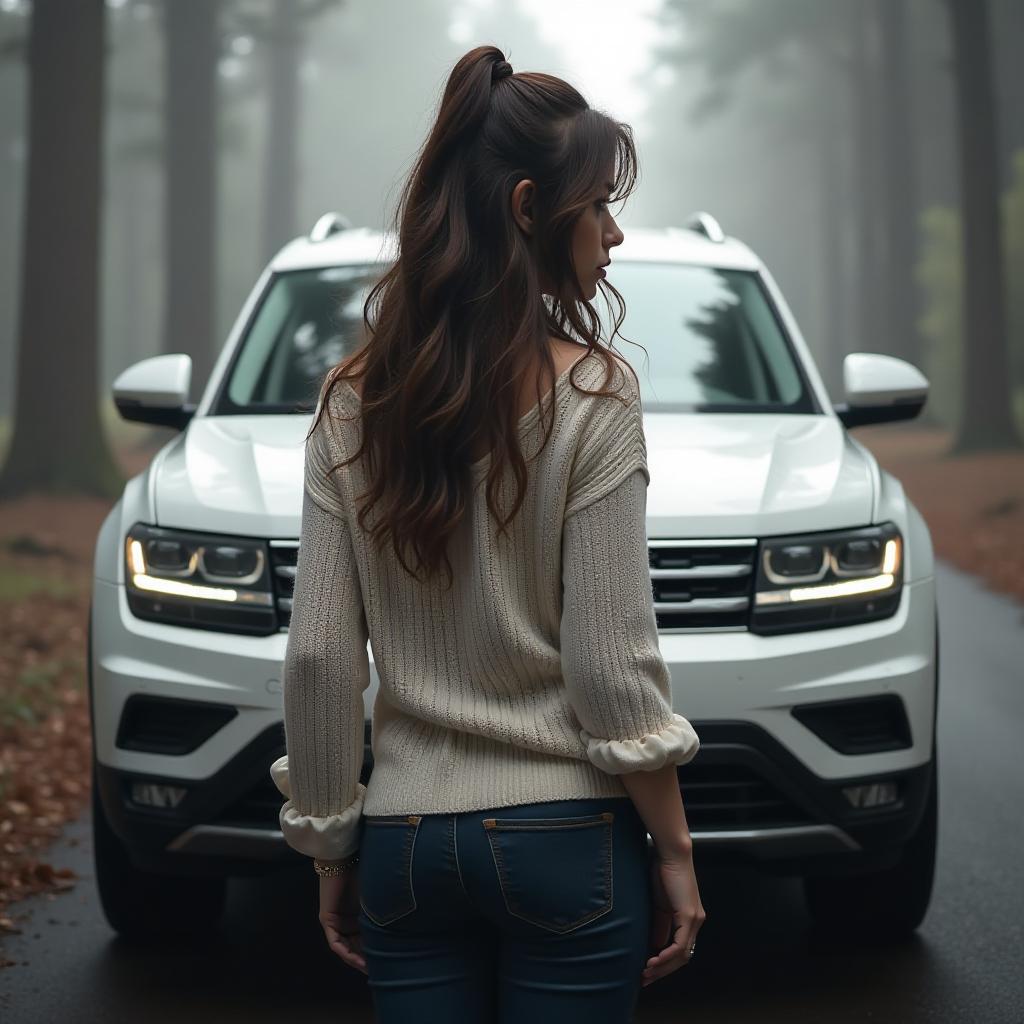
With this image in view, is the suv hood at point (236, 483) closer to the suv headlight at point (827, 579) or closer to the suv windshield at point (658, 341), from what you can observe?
the suv windshield at point (658, 341)

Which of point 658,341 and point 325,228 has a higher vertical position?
point 325,228

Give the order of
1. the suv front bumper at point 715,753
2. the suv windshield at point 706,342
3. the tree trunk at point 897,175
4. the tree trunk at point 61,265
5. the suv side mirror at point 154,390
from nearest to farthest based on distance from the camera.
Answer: the suv front bumper at point 715,753 < the suv side mirror at point 154,390 < the suv windshield at point 706,342 < the tree trunk at point 61,265 < the tree trunk at point 897,175

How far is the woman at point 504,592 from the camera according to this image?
6.63 ft

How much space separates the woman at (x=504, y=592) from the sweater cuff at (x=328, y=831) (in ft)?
0.24

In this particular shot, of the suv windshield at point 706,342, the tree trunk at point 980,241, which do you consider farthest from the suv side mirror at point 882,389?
the tree trunk at point 980,241

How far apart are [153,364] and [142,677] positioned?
56.9 inches

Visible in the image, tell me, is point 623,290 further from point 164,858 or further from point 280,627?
point 164,858

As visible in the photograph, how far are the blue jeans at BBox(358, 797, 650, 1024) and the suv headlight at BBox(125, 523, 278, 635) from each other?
7.21ft

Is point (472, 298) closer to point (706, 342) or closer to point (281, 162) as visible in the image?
point (706, 342)

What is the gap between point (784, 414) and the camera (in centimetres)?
529

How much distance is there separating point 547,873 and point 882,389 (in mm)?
3541

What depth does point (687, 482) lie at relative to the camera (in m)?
4.36

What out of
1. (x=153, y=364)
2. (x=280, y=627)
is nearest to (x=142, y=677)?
(x=280, y=627)

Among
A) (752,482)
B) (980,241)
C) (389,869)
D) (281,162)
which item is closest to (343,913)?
(389,869)
